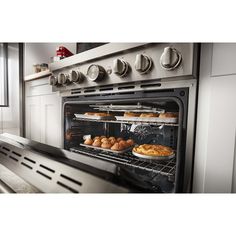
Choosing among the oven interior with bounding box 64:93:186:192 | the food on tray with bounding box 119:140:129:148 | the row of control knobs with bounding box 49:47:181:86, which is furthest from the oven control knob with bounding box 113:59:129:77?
the food on tray with bounding box 119:140:129:148

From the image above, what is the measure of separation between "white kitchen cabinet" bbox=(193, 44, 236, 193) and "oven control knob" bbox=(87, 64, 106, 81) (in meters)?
0.36

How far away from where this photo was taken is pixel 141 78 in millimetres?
551

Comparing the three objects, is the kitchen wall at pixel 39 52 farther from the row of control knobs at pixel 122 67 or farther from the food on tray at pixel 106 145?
the food on tray at pixel 106 145

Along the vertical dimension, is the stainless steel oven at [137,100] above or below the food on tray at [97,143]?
above

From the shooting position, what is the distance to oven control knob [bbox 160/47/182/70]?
46 centimetres

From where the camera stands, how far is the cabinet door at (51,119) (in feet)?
2.69

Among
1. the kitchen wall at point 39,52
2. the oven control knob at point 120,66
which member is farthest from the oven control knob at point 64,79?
the oven control knob at point 120,66

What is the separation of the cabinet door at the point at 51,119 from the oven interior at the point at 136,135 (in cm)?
4

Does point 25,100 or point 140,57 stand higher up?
point 140,57

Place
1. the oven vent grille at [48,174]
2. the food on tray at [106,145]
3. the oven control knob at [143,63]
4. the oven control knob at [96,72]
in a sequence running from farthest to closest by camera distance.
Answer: the food on tray at [106,145] → the oven control knob at [96,72] → the oven control knob at [143,63] → the oven vent grille at [48,174]
